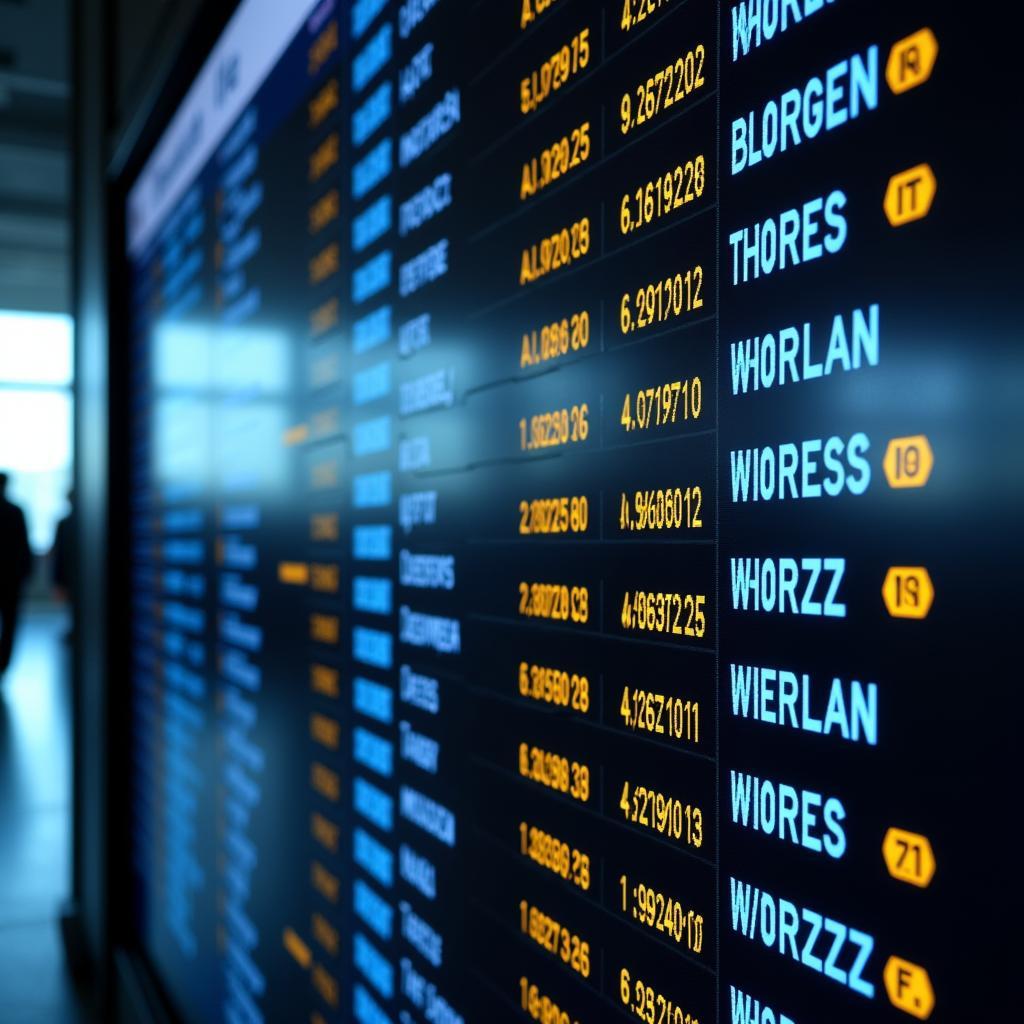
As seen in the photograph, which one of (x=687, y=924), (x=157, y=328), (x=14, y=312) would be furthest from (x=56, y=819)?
(x=14, y=312)

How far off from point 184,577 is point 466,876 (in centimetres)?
108

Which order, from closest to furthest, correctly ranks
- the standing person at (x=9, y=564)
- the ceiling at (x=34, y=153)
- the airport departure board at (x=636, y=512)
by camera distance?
the airport departure board at (x=636, y=512)
the ceiling at (x=34, y=153)
the standing person at (x=9, y=564)

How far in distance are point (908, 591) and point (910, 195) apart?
0.16 metres

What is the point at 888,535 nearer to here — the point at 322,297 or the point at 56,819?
the point at 322,297

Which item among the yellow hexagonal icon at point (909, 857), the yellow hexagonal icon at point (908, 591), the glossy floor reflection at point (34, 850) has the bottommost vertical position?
the glossy floor reflection at point (34, 850)

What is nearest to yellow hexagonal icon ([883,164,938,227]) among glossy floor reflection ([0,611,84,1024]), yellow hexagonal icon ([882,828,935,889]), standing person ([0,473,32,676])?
yellow hexagonal icon ([882,828,935,889])

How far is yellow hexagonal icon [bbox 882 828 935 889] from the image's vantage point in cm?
43

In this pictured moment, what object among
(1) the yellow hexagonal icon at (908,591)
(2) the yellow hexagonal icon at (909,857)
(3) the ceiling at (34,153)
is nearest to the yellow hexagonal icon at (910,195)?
(1) the yellow hexagonal icon at (908,591)

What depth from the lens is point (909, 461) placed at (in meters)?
0.44

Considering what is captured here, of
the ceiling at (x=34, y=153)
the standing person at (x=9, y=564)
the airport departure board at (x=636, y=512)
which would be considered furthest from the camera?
the standing person at (x=9, y=564)

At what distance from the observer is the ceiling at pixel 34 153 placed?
527 cm

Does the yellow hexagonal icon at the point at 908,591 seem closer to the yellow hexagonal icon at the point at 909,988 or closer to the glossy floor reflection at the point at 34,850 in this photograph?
the yellow hexagonal icon at the point at 909,988

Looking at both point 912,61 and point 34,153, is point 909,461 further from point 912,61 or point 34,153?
point 34,153

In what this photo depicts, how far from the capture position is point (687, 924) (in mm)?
597
